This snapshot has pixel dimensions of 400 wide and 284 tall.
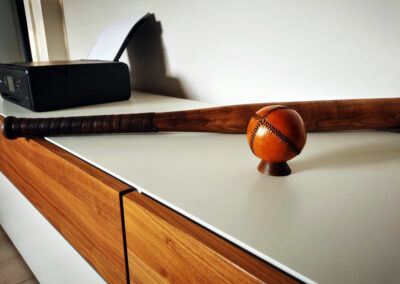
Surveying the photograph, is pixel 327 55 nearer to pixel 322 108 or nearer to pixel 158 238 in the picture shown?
pixel 322 108

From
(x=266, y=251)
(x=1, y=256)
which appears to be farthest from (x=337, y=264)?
(x=1, y=256)

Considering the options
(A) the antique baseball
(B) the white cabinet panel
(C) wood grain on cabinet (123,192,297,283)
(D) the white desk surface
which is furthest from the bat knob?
(A) the antique baseball

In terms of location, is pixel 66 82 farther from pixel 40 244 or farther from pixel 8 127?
pixel 40 244

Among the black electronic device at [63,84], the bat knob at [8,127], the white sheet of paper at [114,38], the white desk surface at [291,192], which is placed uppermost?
the white sheet of paper at [114,38]

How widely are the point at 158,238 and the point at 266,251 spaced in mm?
146

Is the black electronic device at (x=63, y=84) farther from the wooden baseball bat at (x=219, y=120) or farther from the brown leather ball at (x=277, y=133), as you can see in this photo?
the brown leather ball at (x=277, y=133)

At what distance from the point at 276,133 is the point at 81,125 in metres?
0.44

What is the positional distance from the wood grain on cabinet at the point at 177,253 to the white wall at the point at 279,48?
0.55m

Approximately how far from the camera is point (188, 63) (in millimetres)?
1079

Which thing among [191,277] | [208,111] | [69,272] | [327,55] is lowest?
[69,272]

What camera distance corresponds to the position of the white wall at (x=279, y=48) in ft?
2.08

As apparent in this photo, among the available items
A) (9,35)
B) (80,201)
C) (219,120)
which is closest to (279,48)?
(219,120)

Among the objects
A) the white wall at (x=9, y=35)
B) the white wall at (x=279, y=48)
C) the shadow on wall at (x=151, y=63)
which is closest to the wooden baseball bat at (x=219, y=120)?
the white wall at (x=279, y=48)

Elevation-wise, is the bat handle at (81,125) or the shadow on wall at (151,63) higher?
the shadow on wall at (151,63)
